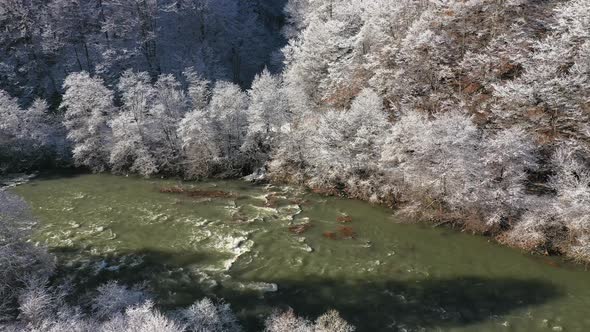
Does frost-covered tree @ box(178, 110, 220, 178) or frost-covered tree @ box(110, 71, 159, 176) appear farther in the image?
frost-covered tree @ box(110, 71, 159, 176)

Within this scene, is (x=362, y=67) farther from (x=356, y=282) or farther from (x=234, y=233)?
(x=356, y=282)

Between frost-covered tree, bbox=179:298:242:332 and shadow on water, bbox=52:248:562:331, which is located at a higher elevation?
frost-covered tree, bbox=179:298:242:332

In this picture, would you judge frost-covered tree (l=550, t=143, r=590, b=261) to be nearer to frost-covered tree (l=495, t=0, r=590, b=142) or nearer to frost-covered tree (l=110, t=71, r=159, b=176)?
frost-covered tree (l=495, t=0, r=590, b=142)

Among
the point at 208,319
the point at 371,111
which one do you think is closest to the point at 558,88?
the point at 371,111

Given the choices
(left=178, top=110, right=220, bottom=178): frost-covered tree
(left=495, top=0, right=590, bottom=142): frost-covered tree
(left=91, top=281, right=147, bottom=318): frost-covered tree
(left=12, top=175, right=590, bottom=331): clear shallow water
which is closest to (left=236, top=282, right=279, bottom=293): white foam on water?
(left=12, top=175, right=590, bottom=331): clear shallow water

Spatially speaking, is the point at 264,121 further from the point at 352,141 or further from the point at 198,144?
the point at 352,141

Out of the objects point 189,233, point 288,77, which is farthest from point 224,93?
point 189,233
